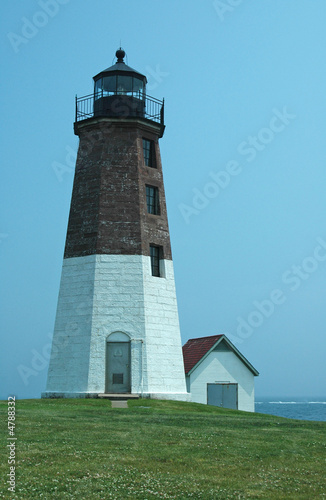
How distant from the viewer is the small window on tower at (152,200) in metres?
30.0

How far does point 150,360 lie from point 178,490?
17.7 m

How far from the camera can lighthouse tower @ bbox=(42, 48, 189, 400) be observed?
27.0 m

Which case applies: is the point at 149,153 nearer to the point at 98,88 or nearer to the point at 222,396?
the point at 98,88

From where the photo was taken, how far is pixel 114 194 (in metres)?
28.9

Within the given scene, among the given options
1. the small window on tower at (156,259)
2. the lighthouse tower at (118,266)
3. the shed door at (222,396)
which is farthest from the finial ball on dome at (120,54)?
the shed door at (222,396)

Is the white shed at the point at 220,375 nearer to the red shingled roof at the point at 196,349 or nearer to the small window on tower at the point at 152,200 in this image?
the red shingled roof at the point at 196,349

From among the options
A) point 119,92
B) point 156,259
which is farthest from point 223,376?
point 119,92

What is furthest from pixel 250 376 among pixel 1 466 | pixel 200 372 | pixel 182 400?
pixel 1 466

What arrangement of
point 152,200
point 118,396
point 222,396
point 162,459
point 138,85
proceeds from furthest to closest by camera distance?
point 222,396, point 138,85, point 152,200, point 118,396, point 162,459

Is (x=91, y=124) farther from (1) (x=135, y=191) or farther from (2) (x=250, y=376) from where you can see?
(2) (x=250, y=376)

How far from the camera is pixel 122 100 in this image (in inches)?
1200

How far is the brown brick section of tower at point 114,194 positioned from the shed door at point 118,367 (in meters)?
4.26

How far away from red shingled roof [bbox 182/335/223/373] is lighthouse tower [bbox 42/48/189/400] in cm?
650

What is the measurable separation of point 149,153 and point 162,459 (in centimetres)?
2149
